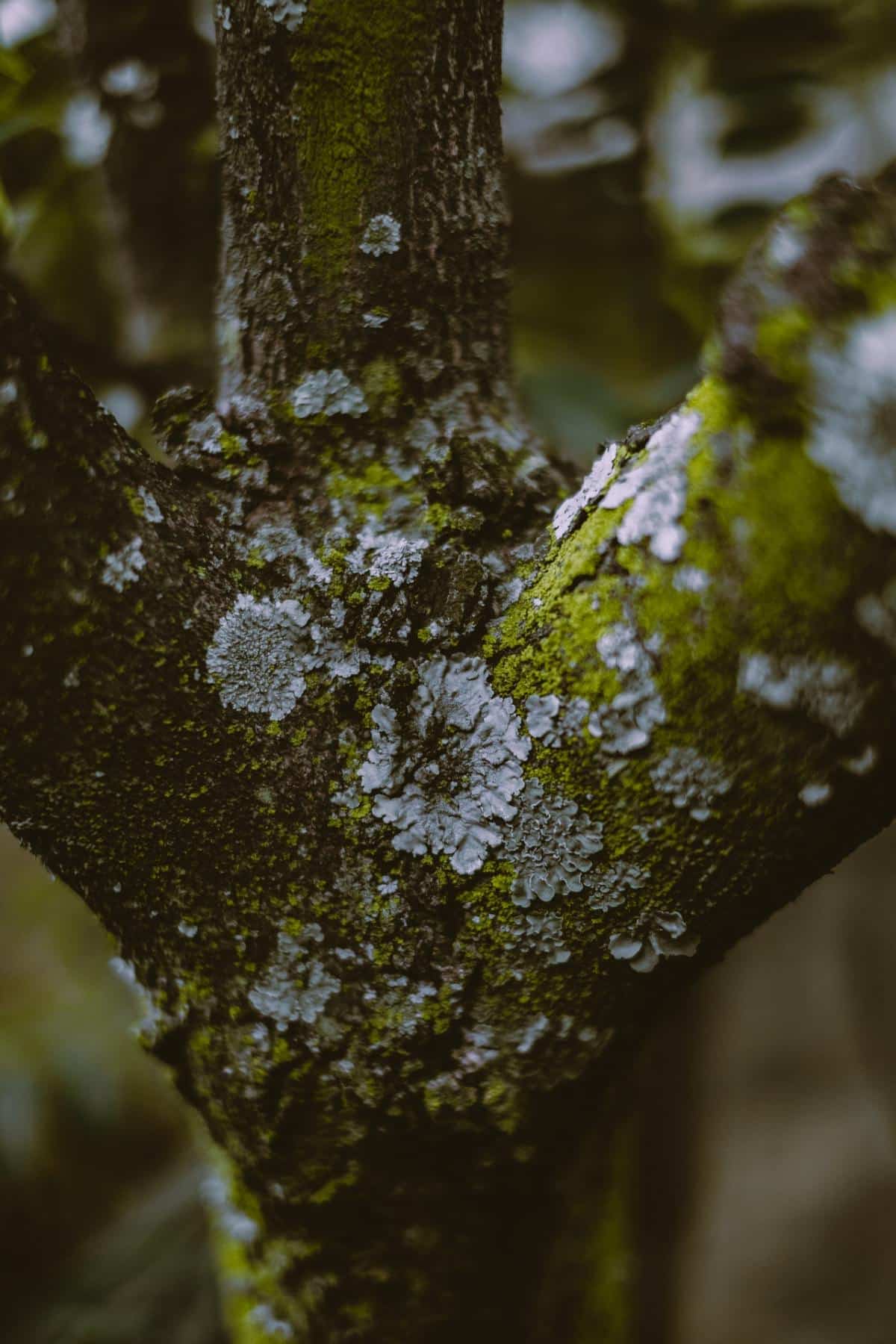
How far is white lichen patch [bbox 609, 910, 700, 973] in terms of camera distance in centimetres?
44

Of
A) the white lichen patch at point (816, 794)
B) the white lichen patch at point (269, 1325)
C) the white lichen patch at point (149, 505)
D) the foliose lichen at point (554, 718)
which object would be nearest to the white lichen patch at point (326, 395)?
the white lichen patch at point (149, 505)

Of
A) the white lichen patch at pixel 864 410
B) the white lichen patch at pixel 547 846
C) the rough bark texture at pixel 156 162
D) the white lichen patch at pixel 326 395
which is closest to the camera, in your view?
the white lichen patch at pixel 864 410

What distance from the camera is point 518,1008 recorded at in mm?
487

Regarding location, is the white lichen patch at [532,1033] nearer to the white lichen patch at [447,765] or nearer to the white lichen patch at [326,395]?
the white lichen patch at [447,765]

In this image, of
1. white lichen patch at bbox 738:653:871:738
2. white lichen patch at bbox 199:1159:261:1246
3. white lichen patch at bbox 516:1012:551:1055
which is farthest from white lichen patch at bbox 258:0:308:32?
white lichen patch at bbox 199:1159:261:1246

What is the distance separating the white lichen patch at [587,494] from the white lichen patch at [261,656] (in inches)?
6.2

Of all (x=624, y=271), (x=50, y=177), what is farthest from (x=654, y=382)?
(x=50, y=177)

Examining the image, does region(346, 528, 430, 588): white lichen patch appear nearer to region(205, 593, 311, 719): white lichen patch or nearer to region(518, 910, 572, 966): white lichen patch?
region(205, 593, 311, 719): white lichen patch

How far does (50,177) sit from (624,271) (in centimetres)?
78

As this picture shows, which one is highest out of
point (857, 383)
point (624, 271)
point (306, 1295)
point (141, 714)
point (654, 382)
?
point (624, 271)

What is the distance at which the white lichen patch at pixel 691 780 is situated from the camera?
41 cm

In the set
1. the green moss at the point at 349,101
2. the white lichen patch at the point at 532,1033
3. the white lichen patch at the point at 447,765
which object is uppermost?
the green moss at the point at 349,101

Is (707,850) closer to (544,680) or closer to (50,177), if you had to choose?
(544,680)

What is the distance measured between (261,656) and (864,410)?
0.33 m
